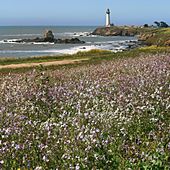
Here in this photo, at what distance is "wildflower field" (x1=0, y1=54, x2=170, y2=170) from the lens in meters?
6.50

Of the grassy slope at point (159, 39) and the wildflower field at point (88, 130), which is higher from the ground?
the wildflower field at point (88, 130)

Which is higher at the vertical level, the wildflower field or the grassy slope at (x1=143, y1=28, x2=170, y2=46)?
the wildflower field

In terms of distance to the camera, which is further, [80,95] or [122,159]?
[80,95]

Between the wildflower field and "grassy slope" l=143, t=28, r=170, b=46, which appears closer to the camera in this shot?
the wildflower field

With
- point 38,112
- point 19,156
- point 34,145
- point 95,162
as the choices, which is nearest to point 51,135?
point 34,145

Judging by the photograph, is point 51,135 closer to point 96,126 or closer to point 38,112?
point 96,126

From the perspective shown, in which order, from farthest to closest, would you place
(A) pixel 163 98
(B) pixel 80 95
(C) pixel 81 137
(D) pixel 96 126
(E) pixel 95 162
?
(B) pixel 80 95 → (A) pixel 163 98 → (D) pixel 96 126 → (C) pixel 81 137 → (E) pixel 95 162

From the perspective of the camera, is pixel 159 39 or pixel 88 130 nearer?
pixel 88 130

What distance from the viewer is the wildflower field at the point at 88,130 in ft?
21.3

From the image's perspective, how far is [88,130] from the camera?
24.2 ft

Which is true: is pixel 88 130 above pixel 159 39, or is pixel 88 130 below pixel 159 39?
above

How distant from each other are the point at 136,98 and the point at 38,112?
2.07 metres

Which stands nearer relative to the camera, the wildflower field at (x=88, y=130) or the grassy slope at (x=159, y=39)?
the wildflower field at (x=88, y=130)

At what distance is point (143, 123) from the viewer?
28.1ft
